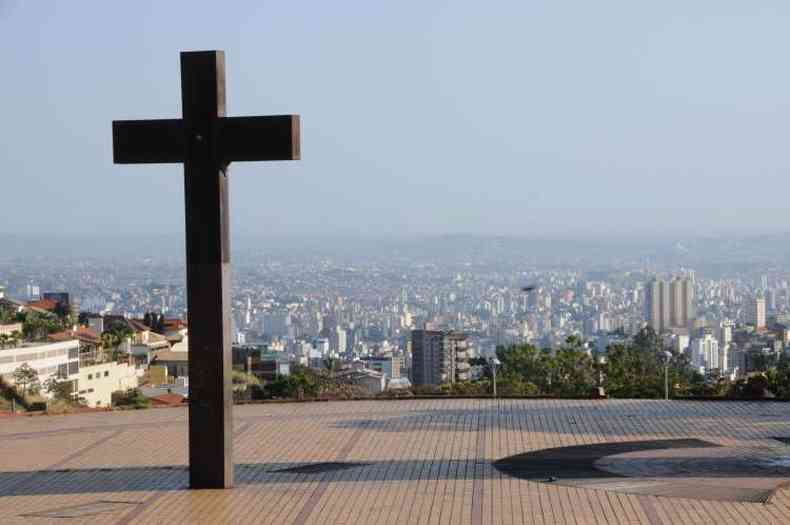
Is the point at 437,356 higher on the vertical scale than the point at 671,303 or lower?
higher

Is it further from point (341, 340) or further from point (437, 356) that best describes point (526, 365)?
point (341, 340)

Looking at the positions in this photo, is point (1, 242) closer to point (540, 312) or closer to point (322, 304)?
point (322, 304)

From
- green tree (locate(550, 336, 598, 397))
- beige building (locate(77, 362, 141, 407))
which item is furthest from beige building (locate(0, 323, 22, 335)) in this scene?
green tree (locate(550, 336, 598, 397))

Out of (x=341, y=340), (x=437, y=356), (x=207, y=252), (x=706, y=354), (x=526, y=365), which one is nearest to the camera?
(x=207, y=252)

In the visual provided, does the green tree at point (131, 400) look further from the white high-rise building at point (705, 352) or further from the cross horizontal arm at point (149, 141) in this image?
the white high-rise building at point (705, 352)

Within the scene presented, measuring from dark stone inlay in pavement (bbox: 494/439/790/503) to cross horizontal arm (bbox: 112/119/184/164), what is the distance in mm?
4857

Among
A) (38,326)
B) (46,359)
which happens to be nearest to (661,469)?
(46,359)

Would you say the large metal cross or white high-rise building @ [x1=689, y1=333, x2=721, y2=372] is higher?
the large metal cross

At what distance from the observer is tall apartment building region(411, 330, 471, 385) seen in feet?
123

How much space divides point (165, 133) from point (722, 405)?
1126cm

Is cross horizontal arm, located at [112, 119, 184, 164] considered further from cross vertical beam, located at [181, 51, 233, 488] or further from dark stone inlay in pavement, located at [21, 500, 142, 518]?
dark stone inlay in pavement, located at [21, 500, 142, 518]

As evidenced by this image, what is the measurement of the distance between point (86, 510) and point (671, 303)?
5414cm

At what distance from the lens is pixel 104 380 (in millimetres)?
35125

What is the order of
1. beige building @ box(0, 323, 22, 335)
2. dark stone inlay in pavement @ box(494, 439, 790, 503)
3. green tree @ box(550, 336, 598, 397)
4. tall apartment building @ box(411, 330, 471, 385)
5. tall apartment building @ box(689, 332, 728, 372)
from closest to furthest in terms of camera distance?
dark stone inlay in pavement @ box(494, 439, 790, 503), green tree @ box(550, 336, 598, 397), tall apartment building @ box(411, 330, 471, 385), beige building @ box(0, 323, 22, 335), tall apartment building @ box(689, 332, 728, 372)
